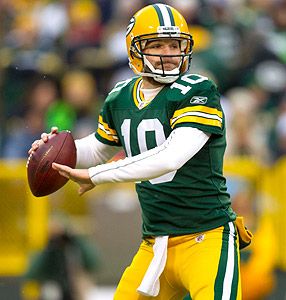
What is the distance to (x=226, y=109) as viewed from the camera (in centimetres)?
869

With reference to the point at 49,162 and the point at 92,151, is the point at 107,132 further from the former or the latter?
the point at 49,162

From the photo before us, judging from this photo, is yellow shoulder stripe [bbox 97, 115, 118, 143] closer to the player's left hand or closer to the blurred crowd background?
the player's left hand

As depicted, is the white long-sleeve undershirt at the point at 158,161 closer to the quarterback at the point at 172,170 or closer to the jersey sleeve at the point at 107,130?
the quarterback at the point at 172,170

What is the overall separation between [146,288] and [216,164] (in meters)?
0.61

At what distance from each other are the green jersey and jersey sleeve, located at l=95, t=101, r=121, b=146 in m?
0.15

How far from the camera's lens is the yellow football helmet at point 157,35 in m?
4.20

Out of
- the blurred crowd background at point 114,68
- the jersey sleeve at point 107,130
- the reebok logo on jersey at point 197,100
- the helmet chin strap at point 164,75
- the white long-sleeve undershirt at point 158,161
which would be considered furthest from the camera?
the blurred crowd background at point 114,68

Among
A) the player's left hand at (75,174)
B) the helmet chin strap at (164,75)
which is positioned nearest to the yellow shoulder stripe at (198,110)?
the helmet chin strap at (164,75)

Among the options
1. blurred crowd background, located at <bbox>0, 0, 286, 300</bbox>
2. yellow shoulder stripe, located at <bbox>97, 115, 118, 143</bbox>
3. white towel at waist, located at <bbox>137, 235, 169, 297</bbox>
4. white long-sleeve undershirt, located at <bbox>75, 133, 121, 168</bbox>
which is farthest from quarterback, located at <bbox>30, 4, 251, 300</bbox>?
blurred crowd background, located at <bbox>0, 0, 286, 300</bbox>

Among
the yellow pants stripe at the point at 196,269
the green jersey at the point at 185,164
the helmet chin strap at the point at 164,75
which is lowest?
the yellow pants stripe at the point at 196,269

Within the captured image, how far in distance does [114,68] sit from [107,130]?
4693 mm

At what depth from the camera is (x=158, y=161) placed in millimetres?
3939

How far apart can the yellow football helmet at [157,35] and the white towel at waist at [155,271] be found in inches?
27.6

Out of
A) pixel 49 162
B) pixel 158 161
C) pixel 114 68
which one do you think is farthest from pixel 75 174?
pixel 114 68
